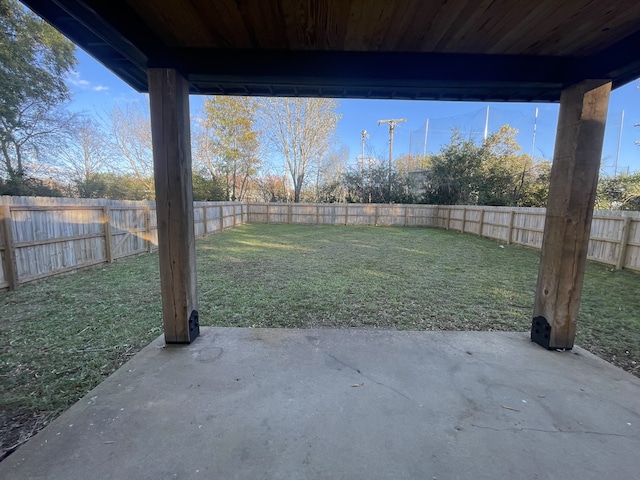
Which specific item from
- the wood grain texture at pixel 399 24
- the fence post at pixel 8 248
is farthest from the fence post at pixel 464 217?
the fence post at pixel 8 248

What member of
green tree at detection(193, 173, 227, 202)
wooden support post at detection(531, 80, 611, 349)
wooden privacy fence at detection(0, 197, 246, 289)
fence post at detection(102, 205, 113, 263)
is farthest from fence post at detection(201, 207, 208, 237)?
wooden support post at detection(531, 80, 611, 349)

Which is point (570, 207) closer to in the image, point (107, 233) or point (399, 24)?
point (399, 24)

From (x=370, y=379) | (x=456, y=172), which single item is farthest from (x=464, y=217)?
(x=370, y=379)

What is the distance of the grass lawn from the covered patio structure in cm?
56

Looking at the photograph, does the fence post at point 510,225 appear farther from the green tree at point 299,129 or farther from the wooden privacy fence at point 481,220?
Answer: the green tree at point 299,129

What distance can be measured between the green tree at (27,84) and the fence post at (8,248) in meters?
7.49

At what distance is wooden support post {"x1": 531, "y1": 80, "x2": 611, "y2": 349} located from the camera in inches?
79.9

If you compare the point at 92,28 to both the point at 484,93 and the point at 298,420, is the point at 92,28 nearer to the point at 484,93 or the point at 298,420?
the point at 298,420

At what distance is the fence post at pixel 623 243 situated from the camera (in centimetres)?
550

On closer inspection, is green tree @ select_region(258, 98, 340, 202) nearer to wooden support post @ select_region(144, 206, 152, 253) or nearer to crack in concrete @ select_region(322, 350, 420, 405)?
wooden support post @ select_region(144, 206, 152, 253)

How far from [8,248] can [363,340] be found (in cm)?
522

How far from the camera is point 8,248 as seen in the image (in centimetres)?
396

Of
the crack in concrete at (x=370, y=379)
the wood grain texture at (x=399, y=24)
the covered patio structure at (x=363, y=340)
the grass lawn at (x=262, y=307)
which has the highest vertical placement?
the wood grain texture at (x=399, y=24)

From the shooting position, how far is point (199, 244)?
8.41m
